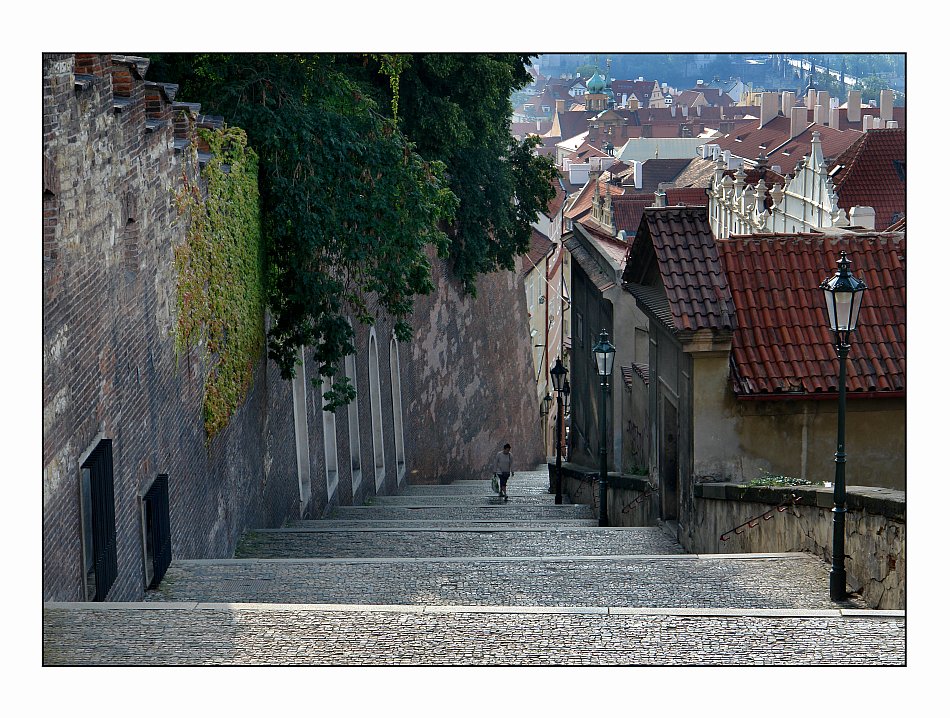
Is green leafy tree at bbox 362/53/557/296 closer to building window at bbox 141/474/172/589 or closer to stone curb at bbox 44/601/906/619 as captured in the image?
building window at bbox 141/474/172/589

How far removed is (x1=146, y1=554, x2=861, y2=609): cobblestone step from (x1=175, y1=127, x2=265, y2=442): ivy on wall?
2.22 meters

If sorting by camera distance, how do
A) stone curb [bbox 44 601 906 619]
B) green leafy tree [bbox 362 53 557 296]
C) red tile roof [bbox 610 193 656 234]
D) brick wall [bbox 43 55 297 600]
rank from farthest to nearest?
red tile roof [bbox 610 193 656 234]
green leafy tree [bbox 362 53 557 296]
stone curb [bbox 44 601 906 619]
brick wall [bbox 43 55 297 600]

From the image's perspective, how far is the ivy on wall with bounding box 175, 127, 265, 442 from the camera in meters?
11.8

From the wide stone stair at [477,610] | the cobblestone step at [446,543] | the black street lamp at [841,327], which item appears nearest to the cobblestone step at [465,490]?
the cobblestone step at [446,543]

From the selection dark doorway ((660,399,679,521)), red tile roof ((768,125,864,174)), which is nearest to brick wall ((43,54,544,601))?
dark doorway ((660,399,679,521))

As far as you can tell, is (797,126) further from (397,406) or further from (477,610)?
(477,610)

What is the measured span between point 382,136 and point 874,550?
8018mm

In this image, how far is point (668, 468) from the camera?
1505 centimetres

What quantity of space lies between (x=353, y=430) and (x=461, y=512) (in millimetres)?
2966

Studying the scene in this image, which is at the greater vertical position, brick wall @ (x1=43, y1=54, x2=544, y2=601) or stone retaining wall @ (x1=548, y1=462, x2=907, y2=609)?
brick wall @ (x1=43, y1=54, x2=544, y2=601)

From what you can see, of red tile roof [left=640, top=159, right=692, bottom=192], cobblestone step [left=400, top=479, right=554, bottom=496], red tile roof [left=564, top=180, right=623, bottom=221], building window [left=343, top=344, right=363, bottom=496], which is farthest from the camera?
red tile roof [left=564, top=180, right=623, bottom=221]

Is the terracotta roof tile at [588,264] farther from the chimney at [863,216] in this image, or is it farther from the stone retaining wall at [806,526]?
the chimney at [863,216]

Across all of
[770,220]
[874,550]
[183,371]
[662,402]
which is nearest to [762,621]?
[874,550]

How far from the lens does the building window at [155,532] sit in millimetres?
9922
